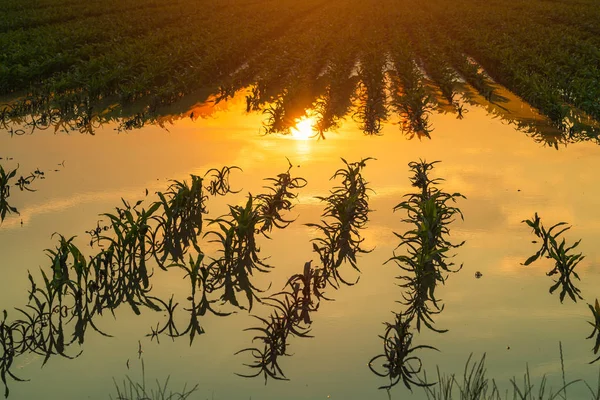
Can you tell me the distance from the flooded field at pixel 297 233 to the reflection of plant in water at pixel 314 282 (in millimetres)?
22

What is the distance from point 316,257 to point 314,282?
2.38ft

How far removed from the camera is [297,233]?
5.97m

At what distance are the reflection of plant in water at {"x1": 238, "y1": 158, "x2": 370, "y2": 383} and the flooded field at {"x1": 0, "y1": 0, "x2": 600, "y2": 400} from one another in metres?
0.02

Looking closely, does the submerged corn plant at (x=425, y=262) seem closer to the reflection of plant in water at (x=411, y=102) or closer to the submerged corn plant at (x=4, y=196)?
the reflection of plant in water at (x=411, y=102)

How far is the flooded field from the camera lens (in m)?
3.92

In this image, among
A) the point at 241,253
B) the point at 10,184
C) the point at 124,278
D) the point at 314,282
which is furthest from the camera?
the point at 10,184

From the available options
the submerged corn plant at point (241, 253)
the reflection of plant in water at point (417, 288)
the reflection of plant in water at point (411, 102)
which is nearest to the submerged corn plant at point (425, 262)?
the reflection of plant in water at point (417, 288)

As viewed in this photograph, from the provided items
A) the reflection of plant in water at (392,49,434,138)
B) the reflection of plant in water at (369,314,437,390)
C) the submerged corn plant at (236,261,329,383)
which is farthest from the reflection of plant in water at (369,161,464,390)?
the reflection of plant in water at (392,49,434,138)

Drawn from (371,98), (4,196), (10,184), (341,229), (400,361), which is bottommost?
(400,361)

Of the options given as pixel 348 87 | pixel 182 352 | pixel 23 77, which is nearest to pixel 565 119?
pixel 348 87

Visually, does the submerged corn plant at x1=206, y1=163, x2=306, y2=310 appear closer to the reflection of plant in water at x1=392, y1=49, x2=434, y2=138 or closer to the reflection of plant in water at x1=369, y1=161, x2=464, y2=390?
the reflection of plant in water at x1=369, y1=161, x2=464, y2=390

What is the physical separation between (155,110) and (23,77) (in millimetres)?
3351

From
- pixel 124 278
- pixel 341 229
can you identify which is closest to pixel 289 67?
pixel 341 229

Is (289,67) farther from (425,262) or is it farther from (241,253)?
(425,262)
